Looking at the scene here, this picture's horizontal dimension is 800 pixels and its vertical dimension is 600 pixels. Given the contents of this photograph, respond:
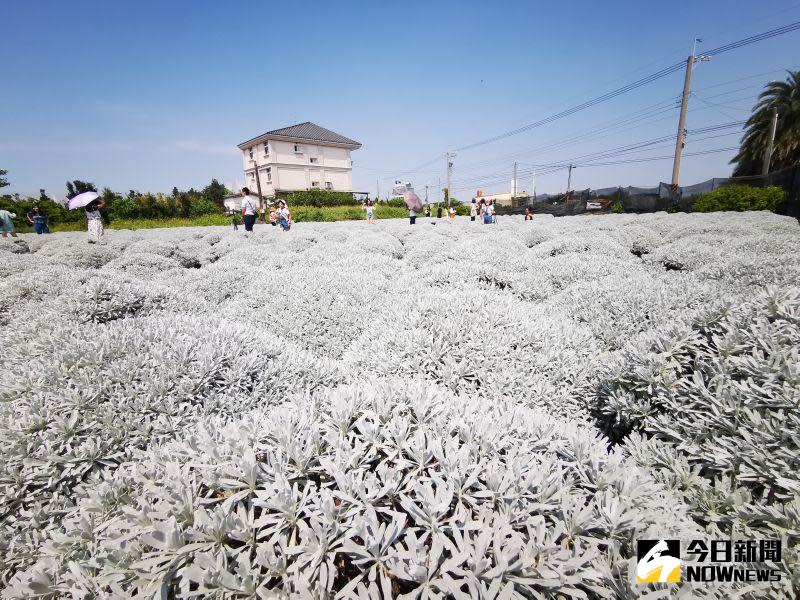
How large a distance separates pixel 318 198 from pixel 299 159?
16.3 metres

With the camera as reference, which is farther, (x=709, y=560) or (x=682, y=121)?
(x=682, y=121)

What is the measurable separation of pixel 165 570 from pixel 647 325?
4462mm

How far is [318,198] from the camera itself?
4841 centimetres

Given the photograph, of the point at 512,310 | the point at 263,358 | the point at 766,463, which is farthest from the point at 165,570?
the point at 512,310

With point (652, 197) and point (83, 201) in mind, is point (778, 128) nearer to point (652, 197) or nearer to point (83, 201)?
point (652, 197)

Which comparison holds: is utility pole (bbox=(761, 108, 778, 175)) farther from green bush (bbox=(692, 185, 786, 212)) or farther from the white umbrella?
the white umbrella

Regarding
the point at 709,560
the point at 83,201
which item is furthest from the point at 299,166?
the point at 709,560

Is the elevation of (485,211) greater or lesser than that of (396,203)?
lesser

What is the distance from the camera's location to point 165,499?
1.33 metres

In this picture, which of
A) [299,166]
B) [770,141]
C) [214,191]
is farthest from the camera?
[214,191]

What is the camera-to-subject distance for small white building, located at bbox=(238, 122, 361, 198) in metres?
57.2

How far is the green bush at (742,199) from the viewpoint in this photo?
18.3 m

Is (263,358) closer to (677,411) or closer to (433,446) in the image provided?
(433,446)

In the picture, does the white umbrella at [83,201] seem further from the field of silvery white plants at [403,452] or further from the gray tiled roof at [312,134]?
the gray tiled roof at [312,134]
